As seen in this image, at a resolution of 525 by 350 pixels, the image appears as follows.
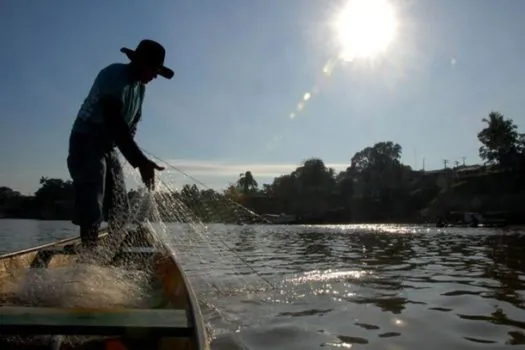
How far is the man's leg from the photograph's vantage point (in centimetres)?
493

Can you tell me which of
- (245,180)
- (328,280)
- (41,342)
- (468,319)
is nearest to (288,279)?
(328,280)

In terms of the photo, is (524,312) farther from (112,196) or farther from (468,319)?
(112,196)

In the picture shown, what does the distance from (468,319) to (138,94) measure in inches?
185

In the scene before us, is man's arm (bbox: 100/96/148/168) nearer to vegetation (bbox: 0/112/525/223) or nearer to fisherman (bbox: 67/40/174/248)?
fisherman (bbox: 67/40/174/248)

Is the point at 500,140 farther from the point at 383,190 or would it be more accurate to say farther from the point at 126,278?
the point at 126,278

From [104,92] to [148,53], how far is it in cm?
60

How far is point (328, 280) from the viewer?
8859mm

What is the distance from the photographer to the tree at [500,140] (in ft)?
303

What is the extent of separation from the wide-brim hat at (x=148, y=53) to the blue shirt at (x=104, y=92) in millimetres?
134

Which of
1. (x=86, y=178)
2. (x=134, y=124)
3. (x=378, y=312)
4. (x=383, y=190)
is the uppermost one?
(x=383, y=190)

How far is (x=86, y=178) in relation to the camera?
16.2 feet

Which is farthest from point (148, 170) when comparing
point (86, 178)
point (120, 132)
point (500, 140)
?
point (500, 140)

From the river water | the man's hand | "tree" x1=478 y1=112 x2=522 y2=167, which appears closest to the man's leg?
the man's hand

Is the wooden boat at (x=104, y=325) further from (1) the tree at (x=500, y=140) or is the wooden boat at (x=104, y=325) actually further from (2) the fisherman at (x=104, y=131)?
(1) the tree at (x=500, y=140)
